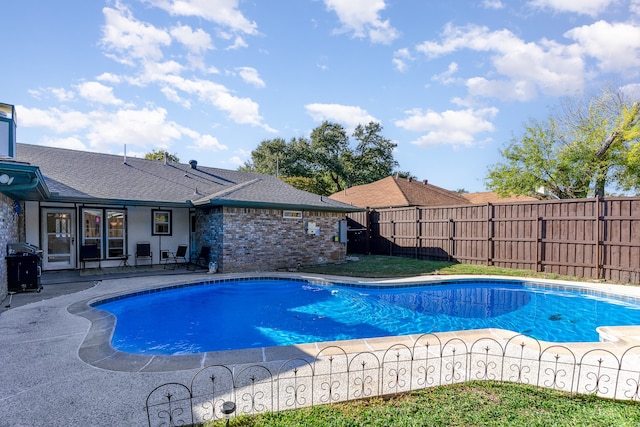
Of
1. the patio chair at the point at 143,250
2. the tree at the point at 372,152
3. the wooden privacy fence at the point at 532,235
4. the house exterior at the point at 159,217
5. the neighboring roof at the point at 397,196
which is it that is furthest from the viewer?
the tree at the point at 372,152

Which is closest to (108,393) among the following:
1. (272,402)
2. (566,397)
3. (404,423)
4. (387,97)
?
(272,402)

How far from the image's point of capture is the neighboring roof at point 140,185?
34.8ft

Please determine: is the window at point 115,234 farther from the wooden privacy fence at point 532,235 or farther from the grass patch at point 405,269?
the wooden privacy fence at point 532,235

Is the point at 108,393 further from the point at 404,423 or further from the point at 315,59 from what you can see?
the point at 315,59

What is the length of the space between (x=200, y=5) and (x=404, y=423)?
31.9ft

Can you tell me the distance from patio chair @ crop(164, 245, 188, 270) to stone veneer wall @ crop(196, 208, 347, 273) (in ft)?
2.17

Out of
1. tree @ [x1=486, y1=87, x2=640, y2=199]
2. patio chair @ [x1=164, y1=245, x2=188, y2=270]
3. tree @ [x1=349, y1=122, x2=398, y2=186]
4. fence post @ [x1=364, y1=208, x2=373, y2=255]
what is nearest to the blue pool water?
patio chair @ [x1=164, y1=245, x2=188, y2=270]

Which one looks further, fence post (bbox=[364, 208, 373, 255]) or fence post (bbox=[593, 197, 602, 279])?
fence post (bbox=[364, 208, 373, 255])

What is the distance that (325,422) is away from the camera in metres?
2.77

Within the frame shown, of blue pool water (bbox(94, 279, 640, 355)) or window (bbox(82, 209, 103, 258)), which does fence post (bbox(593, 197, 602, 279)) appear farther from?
window (bbox(82, 209, 103, 258))

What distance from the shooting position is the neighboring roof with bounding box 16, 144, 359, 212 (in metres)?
10.6

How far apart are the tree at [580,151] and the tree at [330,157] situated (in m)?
16.2

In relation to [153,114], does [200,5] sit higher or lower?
higher

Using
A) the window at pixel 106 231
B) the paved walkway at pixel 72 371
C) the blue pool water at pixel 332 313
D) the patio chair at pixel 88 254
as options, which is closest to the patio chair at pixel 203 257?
the blue pool water at pixel 332 313
